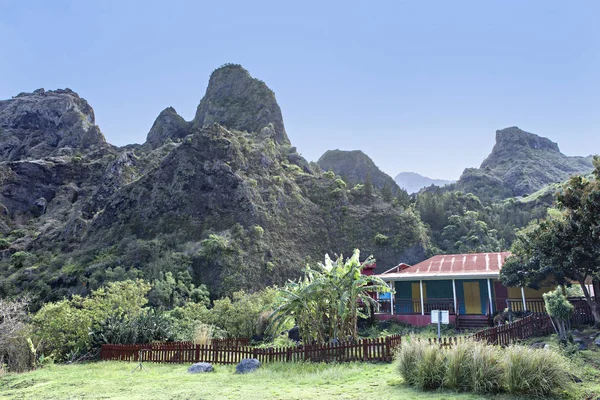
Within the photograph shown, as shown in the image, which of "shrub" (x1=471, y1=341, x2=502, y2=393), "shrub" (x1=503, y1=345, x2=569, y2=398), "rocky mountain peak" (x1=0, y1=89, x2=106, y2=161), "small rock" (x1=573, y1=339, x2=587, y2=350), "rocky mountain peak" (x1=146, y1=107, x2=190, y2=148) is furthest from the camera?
"rocky mountain peak" (x1=0, y1=89, x2=106, y2=161)

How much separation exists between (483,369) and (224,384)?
645cm

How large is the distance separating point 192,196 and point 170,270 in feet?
41.6

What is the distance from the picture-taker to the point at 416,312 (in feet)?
79.7

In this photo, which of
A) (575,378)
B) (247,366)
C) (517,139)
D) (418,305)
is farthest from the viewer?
(517,139)

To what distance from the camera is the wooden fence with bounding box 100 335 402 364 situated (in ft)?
41.5

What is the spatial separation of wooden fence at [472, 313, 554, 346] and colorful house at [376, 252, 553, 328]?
5428mm

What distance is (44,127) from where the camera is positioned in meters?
91.9

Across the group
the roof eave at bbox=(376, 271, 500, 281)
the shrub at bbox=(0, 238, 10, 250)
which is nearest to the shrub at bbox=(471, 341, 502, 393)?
the roof eave at bbox=(376, 271, 500, 281)

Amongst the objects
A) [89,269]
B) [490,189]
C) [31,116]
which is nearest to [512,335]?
[89,269]

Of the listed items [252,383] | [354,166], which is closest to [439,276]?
[252,383]

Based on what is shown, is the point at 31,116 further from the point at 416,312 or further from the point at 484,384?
the point at 484,384

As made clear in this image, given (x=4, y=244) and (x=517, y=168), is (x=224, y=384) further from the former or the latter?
(x=517, y=168)

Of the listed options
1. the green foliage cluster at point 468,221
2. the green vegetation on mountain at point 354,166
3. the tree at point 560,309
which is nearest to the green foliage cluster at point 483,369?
the tree at point 560,309

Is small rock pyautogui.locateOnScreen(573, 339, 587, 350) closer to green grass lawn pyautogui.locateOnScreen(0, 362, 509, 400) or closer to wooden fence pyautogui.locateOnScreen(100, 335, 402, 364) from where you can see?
wooden fence pyautogui.locateOnScreen(100, 335, 402, 364)
